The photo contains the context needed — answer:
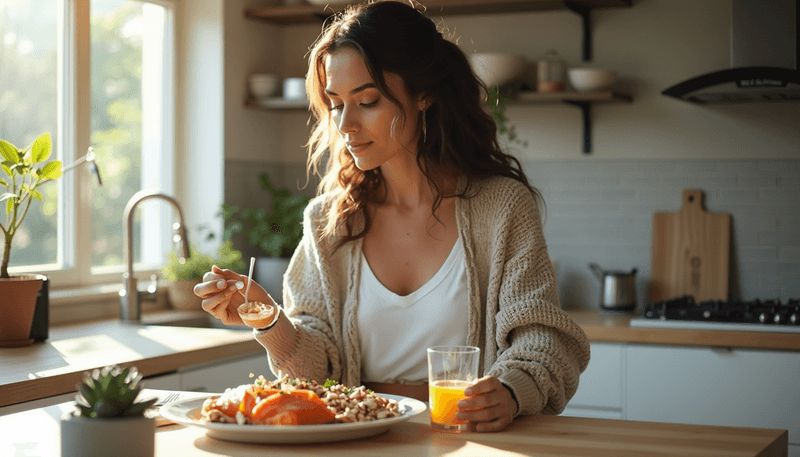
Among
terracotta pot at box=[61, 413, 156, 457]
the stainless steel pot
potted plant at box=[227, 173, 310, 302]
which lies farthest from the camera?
potted plant at box=[227, 173, 310, 302]

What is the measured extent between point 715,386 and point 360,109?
1.83 metres

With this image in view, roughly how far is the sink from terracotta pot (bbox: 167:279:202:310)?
32mm

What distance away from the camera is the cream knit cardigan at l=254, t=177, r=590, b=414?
5.02 feet

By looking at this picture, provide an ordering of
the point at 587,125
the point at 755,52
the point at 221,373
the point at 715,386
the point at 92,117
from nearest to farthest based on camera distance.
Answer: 1. the point at 221,373
2. the point at 715,386
3. the point at 755,52
4. the point at 92,117
5. the point at 587,125

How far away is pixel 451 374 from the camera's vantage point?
4.09 ft

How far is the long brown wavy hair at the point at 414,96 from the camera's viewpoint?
172 cm

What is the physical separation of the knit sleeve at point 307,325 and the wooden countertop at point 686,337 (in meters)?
1.42

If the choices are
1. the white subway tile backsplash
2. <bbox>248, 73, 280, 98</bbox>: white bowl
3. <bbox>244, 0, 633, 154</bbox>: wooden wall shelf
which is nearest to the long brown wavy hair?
<bbox>244, 0, 633, 154</bbox>: wooden wall shelf

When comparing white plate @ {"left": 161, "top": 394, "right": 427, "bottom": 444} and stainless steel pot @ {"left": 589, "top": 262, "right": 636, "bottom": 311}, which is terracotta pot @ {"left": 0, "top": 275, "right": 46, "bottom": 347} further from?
stainless steel pot @ {"left": 589, "top": 262, "right": 636, "bottom": 311}

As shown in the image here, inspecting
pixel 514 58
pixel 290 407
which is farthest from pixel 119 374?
pixel 514 58

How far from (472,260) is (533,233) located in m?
0.13

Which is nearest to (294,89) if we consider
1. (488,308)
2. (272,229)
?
(272,229)

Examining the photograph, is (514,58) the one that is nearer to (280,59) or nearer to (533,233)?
(280,59)

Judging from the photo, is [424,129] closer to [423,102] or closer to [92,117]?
[423,102]
